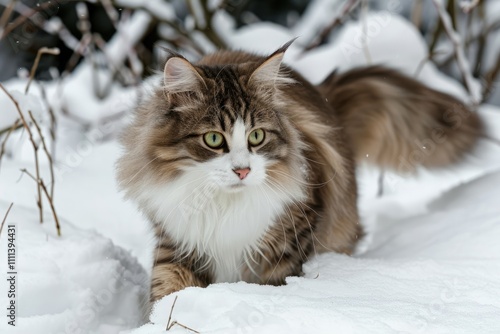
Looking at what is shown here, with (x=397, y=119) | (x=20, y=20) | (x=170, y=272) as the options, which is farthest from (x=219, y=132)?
(x=20, y=20)

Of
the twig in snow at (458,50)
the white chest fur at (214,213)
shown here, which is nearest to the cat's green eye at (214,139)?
the white chest fur at (214,213)

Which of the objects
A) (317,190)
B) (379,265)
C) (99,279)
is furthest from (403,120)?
(99,279)

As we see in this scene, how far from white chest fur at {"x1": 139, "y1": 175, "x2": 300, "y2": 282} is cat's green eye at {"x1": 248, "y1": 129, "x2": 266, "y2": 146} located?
0.45ft

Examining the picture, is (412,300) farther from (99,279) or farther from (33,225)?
(33,225)

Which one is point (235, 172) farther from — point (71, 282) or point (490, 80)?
point (490, 80)

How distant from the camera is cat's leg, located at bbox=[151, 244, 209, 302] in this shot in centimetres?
209

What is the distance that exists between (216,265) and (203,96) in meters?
0.58

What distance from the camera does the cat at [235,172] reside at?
1.88 metres

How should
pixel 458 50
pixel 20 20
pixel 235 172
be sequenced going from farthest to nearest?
pixel 458 50 < pixel 20 20 < pixel 235 172

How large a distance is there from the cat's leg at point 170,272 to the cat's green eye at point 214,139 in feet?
1.45

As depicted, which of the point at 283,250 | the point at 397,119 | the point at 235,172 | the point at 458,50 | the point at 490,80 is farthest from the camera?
the point at 490,80

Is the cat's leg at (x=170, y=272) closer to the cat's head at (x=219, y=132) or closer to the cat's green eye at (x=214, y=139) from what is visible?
the cat's head at (x=219, y=132)

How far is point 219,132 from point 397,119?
3.95ft

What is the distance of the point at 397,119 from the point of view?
2.82m
